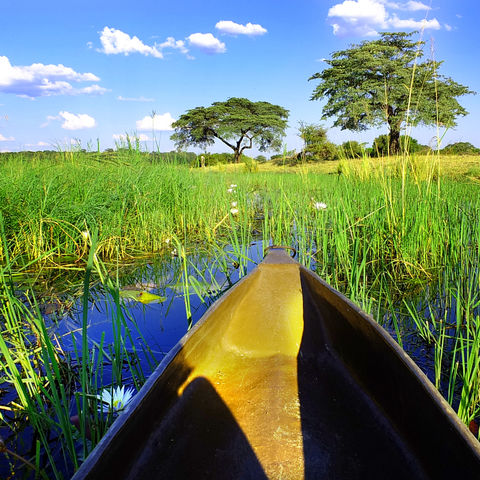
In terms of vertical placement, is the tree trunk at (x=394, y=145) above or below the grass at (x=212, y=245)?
above

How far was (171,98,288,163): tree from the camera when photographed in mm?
29281

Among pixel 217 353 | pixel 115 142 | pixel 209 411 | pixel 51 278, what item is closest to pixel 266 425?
pixel 209 411

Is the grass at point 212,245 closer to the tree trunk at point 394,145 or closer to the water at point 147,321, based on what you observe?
the water at point 147,321

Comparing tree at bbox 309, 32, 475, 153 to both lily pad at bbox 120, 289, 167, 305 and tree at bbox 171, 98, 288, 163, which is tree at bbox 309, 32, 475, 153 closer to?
tree at bbox 171, 98, 288, 163

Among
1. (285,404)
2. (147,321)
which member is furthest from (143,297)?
(285,404)

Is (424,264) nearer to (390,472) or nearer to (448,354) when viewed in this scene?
(448,354)

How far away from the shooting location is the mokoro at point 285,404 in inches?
35.0

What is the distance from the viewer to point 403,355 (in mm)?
1038

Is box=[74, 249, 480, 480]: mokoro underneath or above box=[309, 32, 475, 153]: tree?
underneath

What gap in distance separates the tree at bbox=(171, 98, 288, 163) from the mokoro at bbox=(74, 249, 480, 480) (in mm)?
27735

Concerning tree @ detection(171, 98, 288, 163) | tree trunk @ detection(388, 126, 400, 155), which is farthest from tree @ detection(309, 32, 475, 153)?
tree @ detection(171, 98, 288, 163)

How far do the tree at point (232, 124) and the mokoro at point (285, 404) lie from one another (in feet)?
91.0

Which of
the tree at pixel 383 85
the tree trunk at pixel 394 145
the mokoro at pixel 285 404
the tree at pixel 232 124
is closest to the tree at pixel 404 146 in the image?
the tree trunk at pixel 394 145

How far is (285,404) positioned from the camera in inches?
53.9
